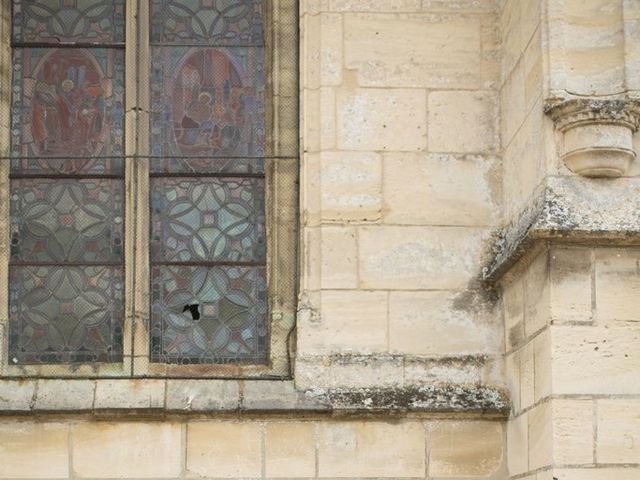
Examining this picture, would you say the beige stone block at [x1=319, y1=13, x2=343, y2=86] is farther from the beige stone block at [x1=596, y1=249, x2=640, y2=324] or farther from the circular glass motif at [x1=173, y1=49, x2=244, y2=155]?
the beige stone block at [x1=596, y1=249, x2=640, y2=324]

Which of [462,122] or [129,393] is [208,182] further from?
[462,122]

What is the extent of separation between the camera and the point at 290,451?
22.1ft

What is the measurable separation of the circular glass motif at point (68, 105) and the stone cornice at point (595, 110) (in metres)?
2.29

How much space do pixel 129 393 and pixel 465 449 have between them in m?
1.47

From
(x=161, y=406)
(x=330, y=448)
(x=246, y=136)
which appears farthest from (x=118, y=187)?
(x=330, y=448)

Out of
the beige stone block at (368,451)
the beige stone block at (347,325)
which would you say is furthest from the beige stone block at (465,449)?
the beige stone block at (347,325)

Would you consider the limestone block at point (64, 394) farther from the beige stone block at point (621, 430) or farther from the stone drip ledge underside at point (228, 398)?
the beige stone block at point (621, 430)

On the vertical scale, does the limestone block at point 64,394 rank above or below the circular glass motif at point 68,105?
below

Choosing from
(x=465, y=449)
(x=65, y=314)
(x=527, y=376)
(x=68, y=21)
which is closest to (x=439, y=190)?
(x=527, y=376)

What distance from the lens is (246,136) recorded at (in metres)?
7.32

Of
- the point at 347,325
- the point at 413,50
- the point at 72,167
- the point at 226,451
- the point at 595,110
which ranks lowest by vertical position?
the point at 226,451

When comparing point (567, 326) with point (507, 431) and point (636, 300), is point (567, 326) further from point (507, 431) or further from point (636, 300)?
point (507, 431)

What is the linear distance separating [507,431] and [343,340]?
31.9 inches

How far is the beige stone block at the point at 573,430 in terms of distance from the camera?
591cm
